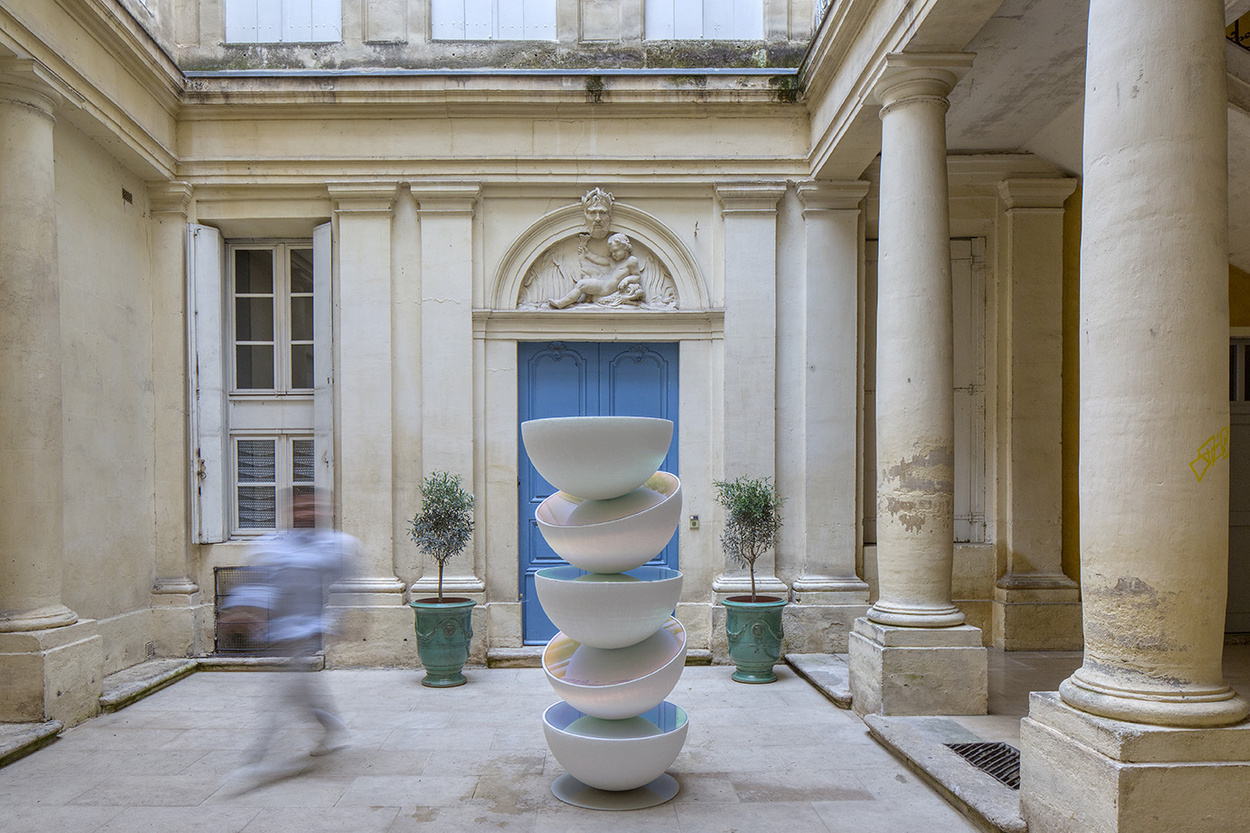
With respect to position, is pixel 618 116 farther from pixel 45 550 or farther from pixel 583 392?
pixel 45 550

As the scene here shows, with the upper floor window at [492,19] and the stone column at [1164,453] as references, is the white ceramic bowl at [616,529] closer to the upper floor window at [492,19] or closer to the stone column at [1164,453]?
the stone column at [1164,453]

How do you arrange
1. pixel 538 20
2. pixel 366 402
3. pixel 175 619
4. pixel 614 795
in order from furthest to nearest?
pixel 538 20, pixel 366 402, pixel 175 619, pixel 614 795

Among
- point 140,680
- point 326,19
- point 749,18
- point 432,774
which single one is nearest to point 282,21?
point 326,19

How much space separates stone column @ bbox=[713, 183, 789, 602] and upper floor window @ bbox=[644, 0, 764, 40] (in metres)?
1.60

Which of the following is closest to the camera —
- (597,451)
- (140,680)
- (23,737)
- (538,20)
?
(597,451)

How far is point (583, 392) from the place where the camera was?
8.31 meters

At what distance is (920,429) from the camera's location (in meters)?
5.85

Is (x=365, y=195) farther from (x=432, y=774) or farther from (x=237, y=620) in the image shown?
(x=432, y=774)

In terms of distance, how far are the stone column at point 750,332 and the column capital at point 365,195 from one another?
3162 millimetres

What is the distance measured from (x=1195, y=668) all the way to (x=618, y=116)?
21.5ft

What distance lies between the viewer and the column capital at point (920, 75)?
5.77 m

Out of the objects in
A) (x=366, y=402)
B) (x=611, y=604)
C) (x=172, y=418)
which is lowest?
(x=611, y=604)

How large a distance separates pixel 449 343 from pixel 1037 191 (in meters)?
5.92

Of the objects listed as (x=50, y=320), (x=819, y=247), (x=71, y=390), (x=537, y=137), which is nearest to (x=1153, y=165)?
(x=819, y=247)
